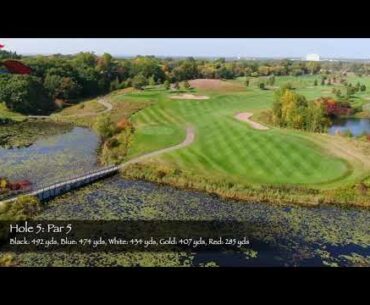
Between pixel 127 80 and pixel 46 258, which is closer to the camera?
pixel 46 258

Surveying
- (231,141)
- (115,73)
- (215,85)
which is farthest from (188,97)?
(115,73)

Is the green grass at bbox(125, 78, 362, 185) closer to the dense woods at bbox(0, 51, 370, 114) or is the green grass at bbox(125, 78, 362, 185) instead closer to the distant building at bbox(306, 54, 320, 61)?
the dense woods at bbox(0, 51, 370, 114)

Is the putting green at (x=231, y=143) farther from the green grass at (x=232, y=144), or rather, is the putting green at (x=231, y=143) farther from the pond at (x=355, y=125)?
the pond at (x=355, y=125)

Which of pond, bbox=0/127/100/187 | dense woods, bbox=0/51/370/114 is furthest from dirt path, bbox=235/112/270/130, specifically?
pond, bbox=0/127/100/187
